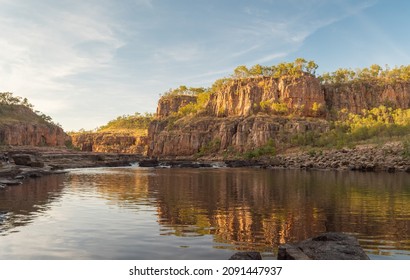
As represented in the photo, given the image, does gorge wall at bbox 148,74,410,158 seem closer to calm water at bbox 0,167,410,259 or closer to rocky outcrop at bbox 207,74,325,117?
rocky outcrop at bbox 207,74,325,117

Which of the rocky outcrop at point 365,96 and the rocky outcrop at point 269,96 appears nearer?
the rocky outcrop at point 269,96

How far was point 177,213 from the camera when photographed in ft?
77.4

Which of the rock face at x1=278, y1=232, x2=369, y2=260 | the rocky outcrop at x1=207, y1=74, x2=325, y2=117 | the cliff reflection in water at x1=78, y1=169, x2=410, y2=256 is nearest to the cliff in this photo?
the rocky outcrop at x1=207, y1=74, x2=325, y2=117

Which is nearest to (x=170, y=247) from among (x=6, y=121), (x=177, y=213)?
(x=177, y=213)

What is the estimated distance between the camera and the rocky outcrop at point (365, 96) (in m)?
167

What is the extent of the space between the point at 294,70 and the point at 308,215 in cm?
15438

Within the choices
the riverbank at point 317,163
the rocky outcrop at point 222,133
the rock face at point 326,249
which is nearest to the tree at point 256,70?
the rocky outcrop at point 222,133

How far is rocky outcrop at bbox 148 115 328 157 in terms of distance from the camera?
456 ft

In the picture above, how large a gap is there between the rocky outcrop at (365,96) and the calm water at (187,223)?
142 meters

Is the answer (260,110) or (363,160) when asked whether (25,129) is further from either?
(363,160)

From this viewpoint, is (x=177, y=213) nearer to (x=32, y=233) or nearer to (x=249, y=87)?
(x=32, y=233)

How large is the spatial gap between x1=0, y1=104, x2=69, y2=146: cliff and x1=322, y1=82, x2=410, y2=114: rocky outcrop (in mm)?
114388

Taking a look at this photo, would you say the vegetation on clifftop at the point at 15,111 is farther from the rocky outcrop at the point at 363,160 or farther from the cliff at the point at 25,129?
the rocky outcrop at the point at 363,160

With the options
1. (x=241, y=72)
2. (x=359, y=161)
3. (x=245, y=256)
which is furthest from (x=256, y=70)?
(x=245, y=256)
